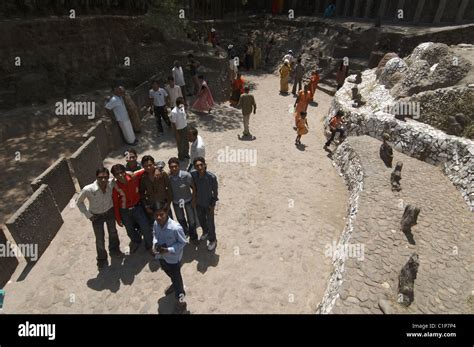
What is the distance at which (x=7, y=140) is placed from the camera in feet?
35.2

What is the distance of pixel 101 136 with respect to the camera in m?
8.77

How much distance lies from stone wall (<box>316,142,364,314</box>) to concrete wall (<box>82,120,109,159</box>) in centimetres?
660

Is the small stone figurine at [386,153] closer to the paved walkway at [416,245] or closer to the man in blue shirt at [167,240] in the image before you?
the paved walkway at [416,245]

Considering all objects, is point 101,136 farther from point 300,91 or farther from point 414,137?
point 414,137

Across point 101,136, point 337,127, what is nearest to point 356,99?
point 337,127

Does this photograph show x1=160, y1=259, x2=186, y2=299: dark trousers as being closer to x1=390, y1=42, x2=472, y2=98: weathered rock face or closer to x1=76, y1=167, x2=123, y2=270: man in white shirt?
x1=76, y1=167, x2=123, y2=270: man in white shirt

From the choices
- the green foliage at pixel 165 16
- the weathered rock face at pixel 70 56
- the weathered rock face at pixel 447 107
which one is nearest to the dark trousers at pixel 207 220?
the weathered rock face at pixel 447 107

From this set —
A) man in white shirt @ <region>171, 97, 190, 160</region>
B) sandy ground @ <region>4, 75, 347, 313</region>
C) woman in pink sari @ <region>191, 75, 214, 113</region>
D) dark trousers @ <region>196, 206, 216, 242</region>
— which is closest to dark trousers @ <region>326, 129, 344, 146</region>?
sandy ground @ <region>4, 75, 347, 313</region>

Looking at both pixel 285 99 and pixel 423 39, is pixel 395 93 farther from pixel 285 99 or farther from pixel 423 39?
pixel 423 39

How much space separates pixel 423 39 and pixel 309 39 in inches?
274

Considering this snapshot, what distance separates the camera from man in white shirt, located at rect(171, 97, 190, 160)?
846cm

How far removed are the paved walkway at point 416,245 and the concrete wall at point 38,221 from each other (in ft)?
17.6

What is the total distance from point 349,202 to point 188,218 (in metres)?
4.07
